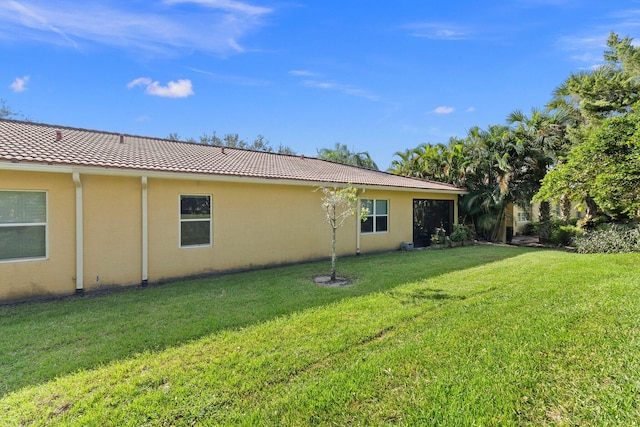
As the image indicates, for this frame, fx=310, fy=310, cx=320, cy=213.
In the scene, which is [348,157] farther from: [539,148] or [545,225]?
[545,225]

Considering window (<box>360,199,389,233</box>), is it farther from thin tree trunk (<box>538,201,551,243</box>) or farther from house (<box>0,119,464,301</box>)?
thin tree trunk (<box>538,201,551,243</box>)

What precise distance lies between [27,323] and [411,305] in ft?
22.8

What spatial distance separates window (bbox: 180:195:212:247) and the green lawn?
2.06 meters

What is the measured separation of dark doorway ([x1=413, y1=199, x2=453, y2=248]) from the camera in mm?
15641

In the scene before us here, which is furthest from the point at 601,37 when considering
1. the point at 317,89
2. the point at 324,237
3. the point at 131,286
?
the point at 131,286

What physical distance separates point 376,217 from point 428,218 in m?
4.07

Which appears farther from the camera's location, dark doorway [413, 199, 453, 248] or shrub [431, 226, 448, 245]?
dark doorway [413, 199, 453, 248]

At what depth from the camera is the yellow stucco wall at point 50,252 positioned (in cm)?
662

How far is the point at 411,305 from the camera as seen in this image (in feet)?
19.7

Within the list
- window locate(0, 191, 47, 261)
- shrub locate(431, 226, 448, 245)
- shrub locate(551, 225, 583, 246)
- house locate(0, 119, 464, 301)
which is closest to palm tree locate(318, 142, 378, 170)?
shrub locate(431, 226, 448, 245)

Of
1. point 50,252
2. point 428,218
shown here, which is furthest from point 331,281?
point 428,218

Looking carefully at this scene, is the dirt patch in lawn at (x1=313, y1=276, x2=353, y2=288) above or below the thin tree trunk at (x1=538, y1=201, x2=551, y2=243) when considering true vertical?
below

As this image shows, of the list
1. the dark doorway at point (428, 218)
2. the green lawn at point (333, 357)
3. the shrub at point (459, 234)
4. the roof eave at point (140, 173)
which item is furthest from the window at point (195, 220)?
the shrub at point (459, 234)

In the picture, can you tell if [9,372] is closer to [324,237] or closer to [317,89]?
[324,237]
